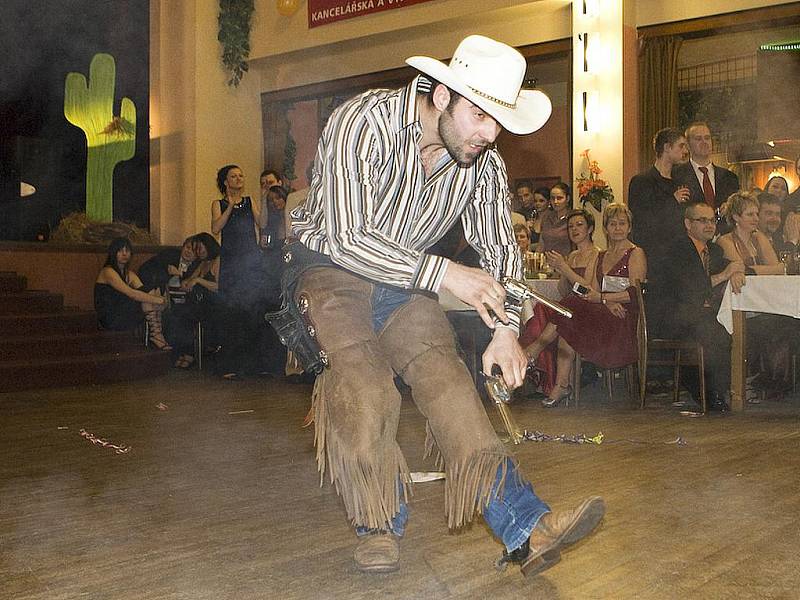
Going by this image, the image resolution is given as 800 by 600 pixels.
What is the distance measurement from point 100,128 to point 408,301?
9.44 meters

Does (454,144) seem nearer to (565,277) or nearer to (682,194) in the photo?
(565,277)

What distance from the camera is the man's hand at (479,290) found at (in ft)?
6.57

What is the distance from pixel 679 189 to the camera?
601cm

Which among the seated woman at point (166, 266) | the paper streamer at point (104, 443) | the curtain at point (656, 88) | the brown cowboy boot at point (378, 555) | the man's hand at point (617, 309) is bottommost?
the paper streamer at point (104, 443)

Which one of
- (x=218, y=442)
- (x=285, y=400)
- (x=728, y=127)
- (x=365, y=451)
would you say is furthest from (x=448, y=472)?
(x=728, y=127)

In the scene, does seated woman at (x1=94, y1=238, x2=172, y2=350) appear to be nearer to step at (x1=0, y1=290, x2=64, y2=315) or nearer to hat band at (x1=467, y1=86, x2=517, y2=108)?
step at (x1=0, y1=290, x2=64, y2=315)

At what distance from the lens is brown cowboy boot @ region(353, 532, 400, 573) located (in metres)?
2.25

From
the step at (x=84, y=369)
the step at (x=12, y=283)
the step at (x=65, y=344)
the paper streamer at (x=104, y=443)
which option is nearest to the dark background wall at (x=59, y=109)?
the step at (x=12, y=283)

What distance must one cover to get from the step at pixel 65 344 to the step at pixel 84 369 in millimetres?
135

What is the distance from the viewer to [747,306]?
5.48 metres

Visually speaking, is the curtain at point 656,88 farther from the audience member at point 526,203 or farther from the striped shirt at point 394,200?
the striped shirt at point 394,200

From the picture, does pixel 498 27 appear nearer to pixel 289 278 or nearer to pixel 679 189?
pixel 679 189

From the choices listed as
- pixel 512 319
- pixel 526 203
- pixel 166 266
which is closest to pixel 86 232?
pixel 166 266

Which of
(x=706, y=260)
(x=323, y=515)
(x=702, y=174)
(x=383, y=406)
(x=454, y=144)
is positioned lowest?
(x=323, y=515)
